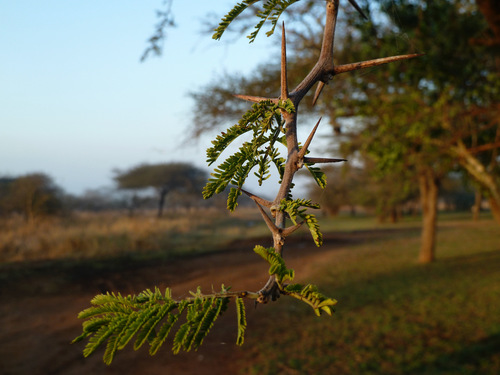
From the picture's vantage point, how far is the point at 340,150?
35.5 feet

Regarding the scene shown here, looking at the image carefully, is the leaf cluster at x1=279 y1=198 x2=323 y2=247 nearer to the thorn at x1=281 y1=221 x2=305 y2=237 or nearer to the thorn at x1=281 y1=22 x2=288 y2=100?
the thorn at x1=281 y1=221 x2=305 y2=237

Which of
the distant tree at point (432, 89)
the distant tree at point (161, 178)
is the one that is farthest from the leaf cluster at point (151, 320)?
the distant tree at point (161, 178)

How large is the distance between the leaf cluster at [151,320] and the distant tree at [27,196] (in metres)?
18.5

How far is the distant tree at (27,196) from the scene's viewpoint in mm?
17312

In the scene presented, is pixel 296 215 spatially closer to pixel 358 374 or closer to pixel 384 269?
pixel 358 374

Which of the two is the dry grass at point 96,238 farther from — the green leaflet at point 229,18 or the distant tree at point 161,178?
the green leaflet at point 229,18

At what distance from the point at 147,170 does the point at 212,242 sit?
9883 millimetres

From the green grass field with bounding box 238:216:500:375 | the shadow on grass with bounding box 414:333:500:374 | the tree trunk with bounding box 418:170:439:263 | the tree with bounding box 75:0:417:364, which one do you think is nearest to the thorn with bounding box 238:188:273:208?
the tree with bounding box 75:0:417:364

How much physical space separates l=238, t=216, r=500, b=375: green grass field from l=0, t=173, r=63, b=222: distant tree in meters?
12.3

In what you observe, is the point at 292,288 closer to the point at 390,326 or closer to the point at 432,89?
the point at 432,89

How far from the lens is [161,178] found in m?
25.9

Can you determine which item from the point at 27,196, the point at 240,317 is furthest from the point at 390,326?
the point at 27,196

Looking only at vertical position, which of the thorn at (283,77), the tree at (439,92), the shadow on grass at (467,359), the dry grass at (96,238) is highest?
the tree at (439,92)

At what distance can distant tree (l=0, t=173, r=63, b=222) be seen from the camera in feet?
56.8
